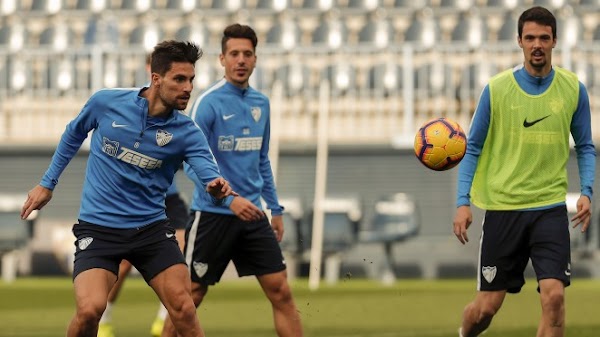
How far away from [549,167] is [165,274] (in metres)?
2.32

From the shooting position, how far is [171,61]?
6469mm

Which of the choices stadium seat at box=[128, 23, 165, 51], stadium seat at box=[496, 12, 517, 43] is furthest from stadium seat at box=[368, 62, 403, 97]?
stadium seat at box=[128, 23, 165, 51]

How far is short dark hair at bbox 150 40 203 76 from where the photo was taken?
647 cm

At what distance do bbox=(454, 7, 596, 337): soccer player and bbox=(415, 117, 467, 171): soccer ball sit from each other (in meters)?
0.10

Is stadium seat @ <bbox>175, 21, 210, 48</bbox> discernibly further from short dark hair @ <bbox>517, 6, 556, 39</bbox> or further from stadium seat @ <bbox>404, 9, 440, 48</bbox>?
short dark hair @ <bbox>517, 6, 556, 39</bbox>

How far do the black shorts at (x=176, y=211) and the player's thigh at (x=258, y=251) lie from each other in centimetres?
235

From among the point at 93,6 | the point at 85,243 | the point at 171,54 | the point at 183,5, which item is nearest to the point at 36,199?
the point at 85,243

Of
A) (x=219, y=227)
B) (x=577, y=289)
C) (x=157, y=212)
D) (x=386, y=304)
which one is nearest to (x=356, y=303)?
(x=386, y=304)

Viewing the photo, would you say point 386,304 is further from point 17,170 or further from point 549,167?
point 17,170

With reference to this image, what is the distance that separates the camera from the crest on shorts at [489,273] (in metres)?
7.48

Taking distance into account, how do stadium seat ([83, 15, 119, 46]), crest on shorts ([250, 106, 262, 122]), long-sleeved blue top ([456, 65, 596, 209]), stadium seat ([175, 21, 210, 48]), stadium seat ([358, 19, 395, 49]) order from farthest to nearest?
stadium seat ([175, 21, 210, 48]) < stadium seat ([83, 15, 119, 46]) < stadium seat ([358, 19, 395, 49]) < crest on shorts ([250, 106, 262, 122]) < long-sleeved blue top ([456, 65, 596, 209])

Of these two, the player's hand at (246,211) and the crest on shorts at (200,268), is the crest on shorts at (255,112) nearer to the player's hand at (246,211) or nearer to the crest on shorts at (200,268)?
the crest on shorts at (200,268)

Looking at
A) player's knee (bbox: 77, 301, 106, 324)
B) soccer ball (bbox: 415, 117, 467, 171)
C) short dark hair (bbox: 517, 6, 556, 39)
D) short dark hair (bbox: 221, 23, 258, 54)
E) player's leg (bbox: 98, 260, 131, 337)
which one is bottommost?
player's leg (bbox: 98, 260, 131, 337)

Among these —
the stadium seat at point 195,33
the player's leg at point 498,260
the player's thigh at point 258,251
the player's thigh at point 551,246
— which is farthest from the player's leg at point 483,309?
the stadium seat at point 195,33
